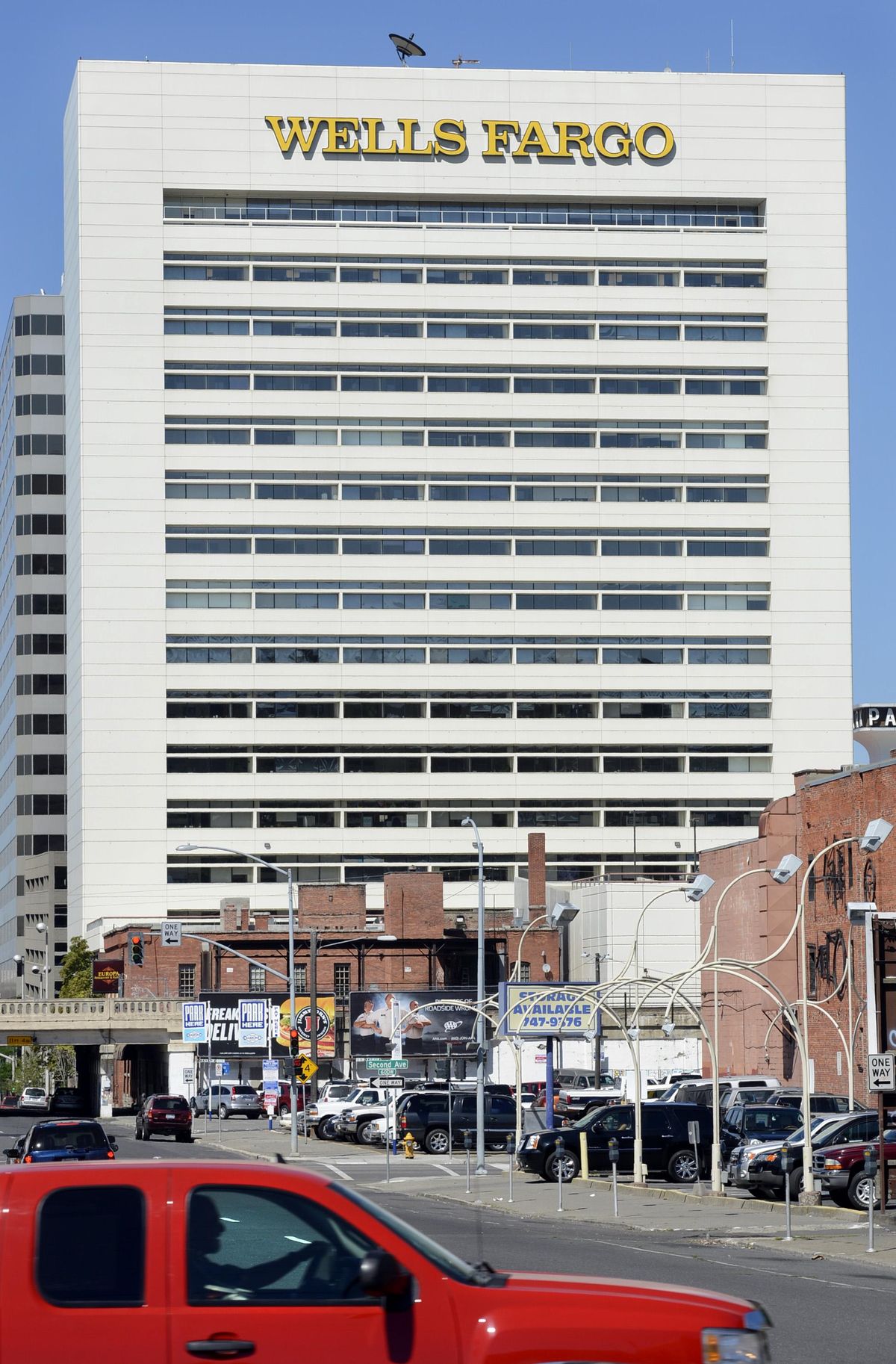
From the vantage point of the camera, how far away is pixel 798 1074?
218 feet

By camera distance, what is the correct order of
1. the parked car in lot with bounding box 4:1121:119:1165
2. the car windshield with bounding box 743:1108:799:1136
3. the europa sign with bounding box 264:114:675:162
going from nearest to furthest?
the parked car in lot with bounding box 4:1121:119:1165 → the car windshield with bounding box 743:1108:799:1136 → the europa sign with bounding box 264:114:675:162

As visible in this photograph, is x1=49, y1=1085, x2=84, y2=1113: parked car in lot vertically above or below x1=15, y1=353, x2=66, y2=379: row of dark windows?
below

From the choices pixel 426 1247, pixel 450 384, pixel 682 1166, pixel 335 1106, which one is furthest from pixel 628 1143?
pixel 450 384

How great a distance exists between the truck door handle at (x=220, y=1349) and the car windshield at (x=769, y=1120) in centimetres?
3472

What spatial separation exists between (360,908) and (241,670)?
2861 centimetres

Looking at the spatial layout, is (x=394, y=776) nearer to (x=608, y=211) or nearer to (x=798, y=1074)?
(x=608, y=211)

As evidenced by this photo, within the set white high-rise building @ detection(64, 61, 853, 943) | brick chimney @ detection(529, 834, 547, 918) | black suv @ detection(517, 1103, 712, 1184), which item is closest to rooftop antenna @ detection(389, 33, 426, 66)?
white high-rise building @ detection(64, 61, 853, 943)

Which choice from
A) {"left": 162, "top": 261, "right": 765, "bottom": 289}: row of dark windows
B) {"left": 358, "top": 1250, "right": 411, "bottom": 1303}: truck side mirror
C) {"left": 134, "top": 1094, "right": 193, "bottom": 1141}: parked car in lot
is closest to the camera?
{"left": 358, "top": 1250, "right": 411, "bottom": 1303}: truck side mirror

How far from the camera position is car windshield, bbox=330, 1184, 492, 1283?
330 inches

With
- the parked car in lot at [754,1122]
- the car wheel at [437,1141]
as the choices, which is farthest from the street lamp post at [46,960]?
the parked car in lot at [754,1122]

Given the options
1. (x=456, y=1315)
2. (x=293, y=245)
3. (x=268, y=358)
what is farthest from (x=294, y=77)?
(x=456, y=1315)

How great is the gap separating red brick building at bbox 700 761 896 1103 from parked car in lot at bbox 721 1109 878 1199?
1435 cm

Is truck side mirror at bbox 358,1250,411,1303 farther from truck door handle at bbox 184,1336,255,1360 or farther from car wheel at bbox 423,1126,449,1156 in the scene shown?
car wheel at bbox 423,1126,449,1156

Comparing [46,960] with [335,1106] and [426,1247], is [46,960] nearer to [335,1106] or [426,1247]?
[335,1106]
